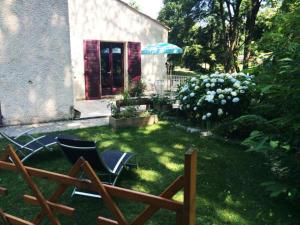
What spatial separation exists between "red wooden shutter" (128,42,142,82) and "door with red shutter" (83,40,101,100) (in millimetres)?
1556

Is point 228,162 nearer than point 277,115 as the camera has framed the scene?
No

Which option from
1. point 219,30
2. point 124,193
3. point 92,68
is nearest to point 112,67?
point 92,68

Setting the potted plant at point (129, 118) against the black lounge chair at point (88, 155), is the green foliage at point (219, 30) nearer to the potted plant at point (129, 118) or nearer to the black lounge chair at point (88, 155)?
the potted plant at point (129, 118)

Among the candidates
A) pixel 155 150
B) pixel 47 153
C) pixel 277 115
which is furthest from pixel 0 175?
pixel 277 115

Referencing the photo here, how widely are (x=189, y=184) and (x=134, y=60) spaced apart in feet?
38.2

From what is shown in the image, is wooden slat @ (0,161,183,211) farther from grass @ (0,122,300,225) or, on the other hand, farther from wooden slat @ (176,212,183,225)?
grass @ (0,122,300,225)

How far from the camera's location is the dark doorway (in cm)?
1215

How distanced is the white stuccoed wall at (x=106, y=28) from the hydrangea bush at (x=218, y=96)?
6067 mm

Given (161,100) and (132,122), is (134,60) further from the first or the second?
(132,122)

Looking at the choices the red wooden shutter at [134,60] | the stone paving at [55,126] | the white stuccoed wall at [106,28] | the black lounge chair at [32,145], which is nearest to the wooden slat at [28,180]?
the black lounge chair at [32,145]

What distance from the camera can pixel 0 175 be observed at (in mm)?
4312

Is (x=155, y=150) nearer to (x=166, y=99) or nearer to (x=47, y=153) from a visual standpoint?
(x=47, y=153)

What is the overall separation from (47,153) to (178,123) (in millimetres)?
3428

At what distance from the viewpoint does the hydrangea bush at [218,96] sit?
616cm
